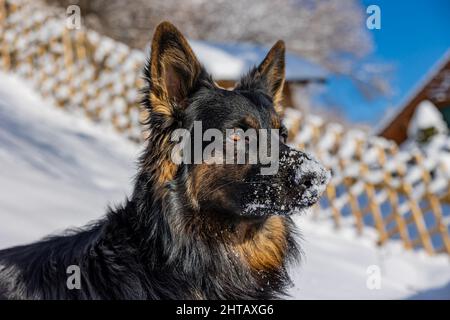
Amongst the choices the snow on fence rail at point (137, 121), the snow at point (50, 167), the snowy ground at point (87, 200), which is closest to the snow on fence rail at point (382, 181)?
the snow on fence rail at point (137, 121)

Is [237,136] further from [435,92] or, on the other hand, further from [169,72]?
[435,92]

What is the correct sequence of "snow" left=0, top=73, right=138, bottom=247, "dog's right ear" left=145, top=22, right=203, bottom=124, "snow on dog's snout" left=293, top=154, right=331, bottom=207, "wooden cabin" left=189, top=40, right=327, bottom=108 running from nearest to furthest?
"snow on dog's snout" left=293, top=154, right=331, bottom=207 → "dog's right ear" left=145, top=22, right=203, bottom=124 → "snow" left=0, top=73, right=138, bottom=247 → "wooden cabin" left=189, top=40, right=327, bottom=108

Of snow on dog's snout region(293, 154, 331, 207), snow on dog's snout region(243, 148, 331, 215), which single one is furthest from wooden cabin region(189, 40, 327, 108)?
snow on dog's snout region(293, 154, 331, 207)

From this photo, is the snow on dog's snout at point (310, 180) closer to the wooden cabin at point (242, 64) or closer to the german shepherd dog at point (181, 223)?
the german shepherd dog at point (181, 223)

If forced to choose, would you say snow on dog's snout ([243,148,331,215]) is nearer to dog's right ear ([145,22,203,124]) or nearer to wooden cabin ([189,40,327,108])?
dog's right ear ([145,22,203,124])

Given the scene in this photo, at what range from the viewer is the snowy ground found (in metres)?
4.78

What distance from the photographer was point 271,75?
11.4ft

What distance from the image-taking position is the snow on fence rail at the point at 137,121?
9.60 meters

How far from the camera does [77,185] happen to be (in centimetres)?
637

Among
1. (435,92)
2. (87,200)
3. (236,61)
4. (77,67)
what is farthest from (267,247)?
(435,92)

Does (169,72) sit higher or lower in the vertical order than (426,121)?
lower

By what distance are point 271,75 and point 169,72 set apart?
829 millimetres

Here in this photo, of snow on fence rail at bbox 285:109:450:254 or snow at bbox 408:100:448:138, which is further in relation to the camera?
snow at bbox 408:100:448:138
